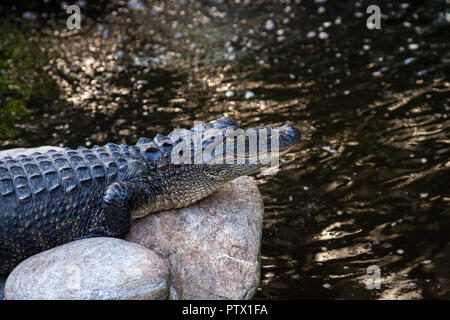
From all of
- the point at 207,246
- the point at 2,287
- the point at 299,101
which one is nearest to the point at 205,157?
the point at 207,246

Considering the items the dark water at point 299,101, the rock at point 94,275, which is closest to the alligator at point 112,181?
the rock at point 94,275

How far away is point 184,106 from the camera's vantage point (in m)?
7.54

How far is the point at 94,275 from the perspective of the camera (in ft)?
10.8

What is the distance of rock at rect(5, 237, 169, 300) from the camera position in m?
3.24

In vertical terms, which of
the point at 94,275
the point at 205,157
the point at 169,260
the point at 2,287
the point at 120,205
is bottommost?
the point at 2,287

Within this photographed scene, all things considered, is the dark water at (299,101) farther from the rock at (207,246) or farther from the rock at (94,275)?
the rock at (94,275)

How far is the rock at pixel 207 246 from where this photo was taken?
12.4 ft

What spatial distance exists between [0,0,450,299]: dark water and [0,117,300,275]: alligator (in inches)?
47.0

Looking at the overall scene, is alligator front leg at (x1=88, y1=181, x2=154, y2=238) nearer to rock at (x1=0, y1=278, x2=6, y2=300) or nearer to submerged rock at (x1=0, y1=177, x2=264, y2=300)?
submerged rock at (x1=0, y1=177, x2=264, y2=300)

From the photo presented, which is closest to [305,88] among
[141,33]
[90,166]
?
[141,33]

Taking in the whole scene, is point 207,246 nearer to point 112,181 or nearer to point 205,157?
point 205,157

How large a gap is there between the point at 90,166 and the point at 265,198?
7.47 ft

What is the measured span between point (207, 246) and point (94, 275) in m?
0.92
